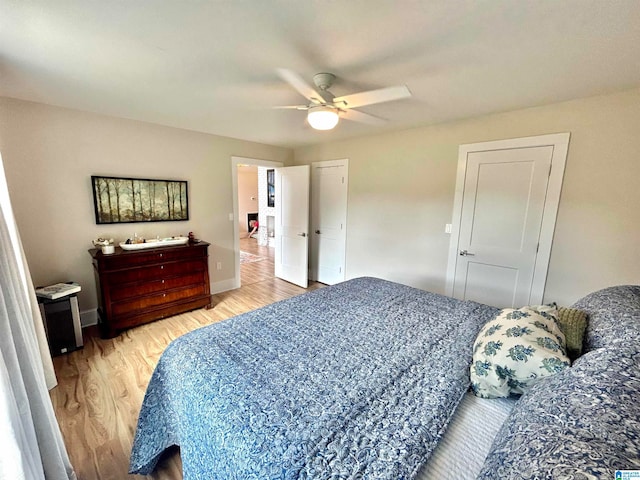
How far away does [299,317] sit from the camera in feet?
5.62

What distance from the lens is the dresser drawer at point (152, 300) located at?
2781 millimetres

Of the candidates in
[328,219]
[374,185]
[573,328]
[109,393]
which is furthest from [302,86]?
[328,219]

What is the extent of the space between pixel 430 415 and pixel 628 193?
8.50ft

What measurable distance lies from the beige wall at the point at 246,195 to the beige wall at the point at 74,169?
5.15 m

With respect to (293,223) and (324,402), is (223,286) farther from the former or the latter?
(324,402)

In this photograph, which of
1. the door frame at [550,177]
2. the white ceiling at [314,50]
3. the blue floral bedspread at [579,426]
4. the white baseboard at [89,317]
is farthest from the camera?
the white baseboard at [89,317]

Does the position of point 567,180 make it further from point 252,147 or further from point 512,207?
point 252,147

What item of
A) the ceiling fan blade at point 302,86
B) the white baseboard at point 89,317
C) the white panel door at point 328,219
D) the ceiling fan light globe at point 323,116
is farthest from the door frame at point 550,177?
the white baseboard at point 89,317

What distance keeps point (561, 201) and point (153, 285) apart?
4.23 meters

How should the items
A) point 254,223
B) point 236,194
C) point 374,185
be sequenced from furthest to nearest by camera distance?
point 254,223 < point 236,194 < point 374,185

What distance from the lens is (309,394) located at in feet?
3.42

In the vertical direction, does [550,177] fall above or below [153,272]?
above

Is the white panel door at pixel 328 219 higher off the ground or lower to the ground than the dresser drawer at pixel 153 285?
higher

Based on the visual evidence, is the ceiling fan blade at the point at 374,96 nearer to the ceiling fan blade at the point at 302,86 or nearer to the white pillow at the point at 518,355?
the ceiling fan blade at the point at 302,86
